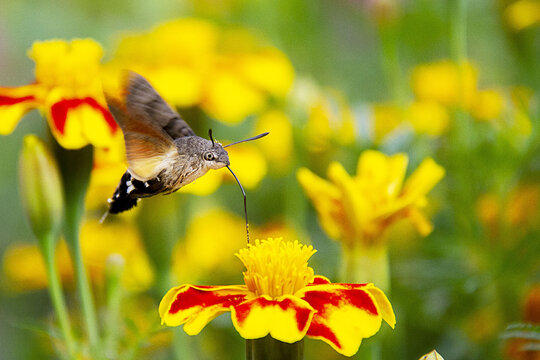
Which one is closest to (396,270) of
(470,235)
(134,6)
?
(470,235)

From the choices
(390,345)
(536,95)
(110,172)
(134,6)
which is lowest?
(390,345)

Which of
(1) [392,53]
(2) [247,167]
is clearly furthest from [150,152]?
(1) [392,53]

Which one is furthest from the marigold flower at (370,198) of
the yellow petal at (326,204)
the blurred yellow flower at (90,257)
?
the blurred yellow flower at (90,257)

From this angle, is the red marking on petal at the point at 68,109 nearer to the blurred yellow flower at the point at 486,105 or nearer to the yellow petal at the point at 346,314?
the yellow petal at the point at 346,314

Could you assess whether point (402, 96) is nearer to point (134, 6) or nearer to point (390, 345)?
point (390, 345)

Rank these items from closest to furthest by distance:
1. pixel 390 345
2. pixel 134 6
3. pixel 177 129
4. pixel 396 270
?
pixel 177 129
pixel 390 345
pixel 396 270
pixel 134 6

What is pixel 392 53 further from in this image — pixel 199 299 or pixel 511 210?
pixel 199 299
